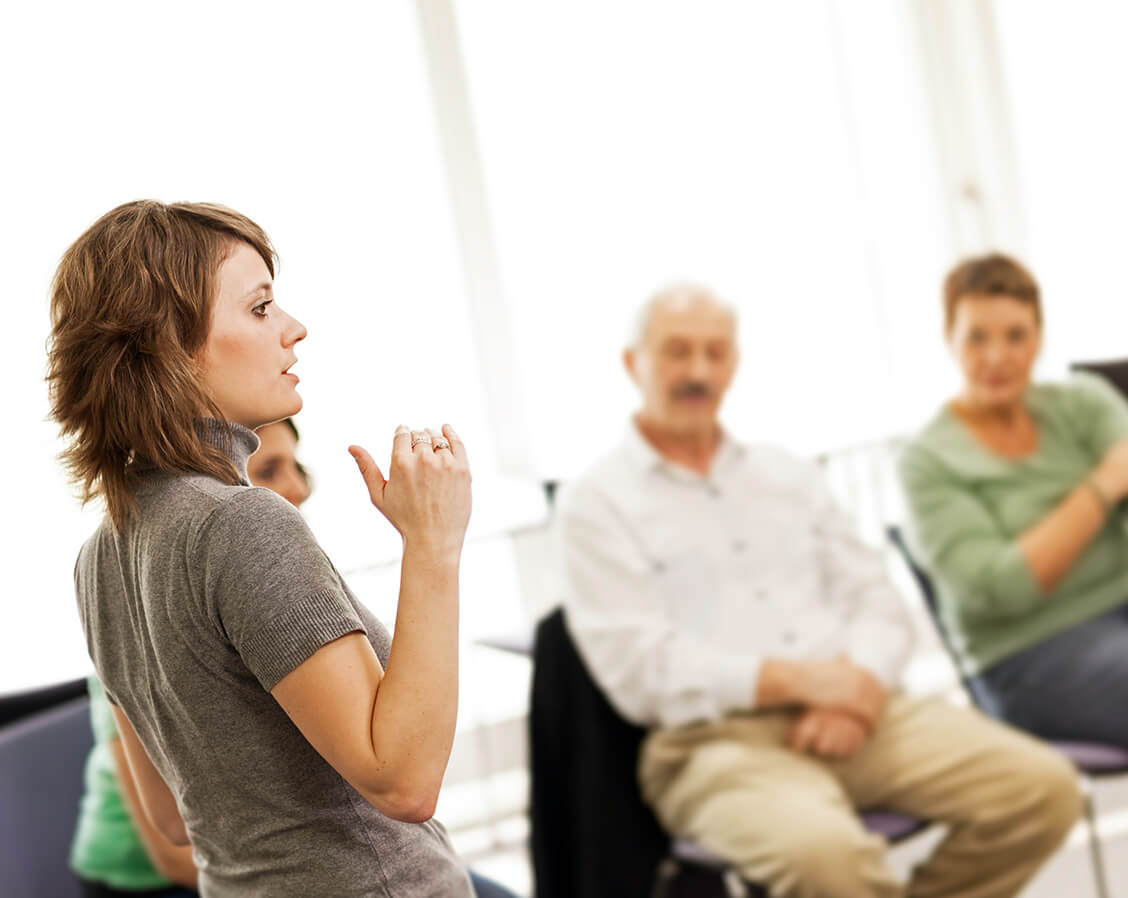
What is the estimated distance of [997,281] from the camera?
7.78 feet

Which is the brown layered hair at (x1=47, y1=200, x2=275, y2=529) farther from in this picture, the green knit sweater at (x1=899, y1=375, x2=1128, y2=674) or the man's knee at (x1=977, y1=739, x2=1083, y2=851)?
the green knit sweater at (x1=899, y1=375, x2=1128, y2=674)

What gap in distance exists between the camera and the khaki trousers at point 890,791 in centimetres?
183

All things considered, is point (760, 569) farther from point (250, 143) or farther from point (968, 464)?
point (250, 143)

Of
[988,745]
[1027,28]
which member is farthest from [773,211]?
[988,745]

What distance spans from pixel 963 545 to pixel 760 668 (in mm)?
495

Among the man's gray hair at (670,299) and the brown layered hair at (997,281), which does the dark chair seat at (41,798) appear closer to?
the man's gray hair at (670,299)

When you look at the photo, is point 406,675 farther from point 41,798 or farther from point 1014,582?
point 1014,582

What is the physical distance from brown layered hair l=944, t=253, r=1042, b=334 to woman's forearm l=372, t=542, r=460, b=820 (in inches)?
73.7

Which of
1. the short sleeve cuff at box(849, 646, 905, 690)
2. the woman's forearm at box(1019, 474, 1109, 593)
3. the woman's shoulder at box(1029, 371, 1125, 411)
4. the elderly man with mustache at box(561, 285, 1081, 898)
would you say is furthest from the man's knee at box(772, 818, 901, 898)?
the woman's shoulder at box(1029, 371, 1125, 411)

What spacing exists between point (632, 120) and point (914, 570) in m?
1.61

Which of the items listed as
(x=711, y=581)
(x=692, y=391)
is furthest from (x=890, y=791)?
(x=692, y=391)

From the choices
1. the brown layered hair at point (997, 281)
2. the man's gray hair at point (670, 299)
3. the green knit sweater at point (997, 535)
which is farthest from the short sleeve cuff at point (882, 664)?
the brown layered hair at point (997, 281)

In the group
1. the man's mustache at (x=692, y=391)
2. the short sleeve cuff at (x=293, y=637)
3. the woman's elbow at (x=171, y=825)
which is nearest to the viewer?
the short sleeve cuff at (x=293, y=637)

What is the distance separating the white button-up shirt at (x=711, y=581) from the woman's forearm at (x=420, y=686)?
46.6 inches
